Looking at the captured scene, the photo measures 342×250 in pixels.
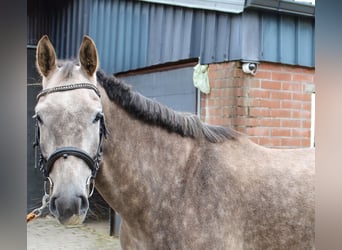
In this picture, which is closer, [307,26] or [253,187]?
[253,187]

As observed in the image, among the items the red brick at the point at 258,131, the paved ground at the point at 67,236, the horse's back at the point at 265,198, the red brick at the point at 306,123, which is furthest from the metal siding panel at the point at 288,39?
the paved ground at the point at 67,236

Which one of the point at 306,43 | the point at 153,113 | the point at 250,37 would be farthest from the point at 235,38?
the point at 153,113

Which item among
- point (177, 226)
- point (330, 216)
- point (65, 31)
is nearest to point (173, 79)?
point (65, 31)

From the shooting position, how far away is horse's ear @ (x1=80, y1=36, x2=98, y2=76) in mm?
1595

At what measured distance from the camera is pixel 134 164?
174 cm

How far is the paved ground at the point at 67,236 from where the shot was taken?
2.16 meters

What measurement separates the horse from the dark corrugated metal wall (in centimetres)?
61

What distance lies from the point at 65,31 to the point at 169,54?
0.89 metres

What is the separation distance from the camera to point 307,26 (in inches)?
95.7

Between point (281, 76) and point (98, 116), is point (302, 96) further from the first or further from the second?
point (98, 116)

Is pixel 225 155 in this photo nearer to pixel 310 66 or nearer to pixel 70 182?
pixel 70 182

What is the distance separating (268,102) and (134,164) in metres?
1.17

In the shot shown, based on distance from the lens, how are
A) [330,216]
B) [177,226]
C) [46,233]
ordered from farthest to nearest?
1. [46,233]
2. [177,226]
3. [330,216]

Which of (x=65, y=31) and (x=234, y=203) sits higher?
(x=65, y=31)
